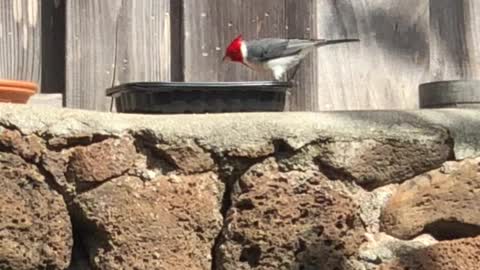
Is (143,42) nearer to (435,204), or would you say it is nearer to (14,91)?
(14,91)

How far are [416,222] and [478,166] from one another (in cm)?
17

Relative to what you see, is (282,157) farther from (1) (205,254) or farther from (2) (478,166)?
(2) (478,166)

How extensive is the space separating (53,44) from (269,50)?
49 cm

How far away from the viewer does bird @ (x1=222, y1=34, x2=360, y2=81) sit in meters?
2.55

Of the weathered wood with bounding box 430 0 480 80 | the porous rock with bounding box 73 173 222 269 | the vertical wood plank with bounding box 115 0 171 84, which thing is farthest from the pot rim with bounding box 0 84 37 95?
the weathered wood with bounding box 430 0 480 80

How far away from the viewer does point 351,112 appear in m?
2.33

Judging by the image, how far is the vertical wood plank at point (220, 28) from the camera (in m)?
2.59

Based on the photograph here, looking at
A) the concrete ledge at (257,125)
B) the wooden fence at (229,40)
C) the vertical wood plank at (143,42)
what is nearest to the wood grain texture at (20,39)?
the wooden fence at (229,40)

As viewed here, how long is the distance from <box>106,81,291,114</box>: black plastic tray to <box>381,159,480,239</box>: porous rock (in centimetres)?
32

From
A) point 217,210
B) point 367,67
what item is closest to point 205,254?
point 217,210

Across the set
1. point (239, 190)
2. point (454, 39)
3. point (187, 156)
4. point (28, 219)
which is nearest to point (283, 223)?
point (239, 190)

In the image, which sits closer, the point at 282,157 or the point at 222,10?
the point at 282,157

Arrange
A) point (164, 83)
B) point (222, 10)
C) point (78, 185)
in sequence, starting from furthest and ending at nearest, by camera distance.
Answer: point (222, 10)
point (164, 83)
point (78, 185)

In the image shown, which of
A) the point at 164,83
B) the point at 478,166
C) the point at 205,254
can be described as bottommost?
the point at 205,254
